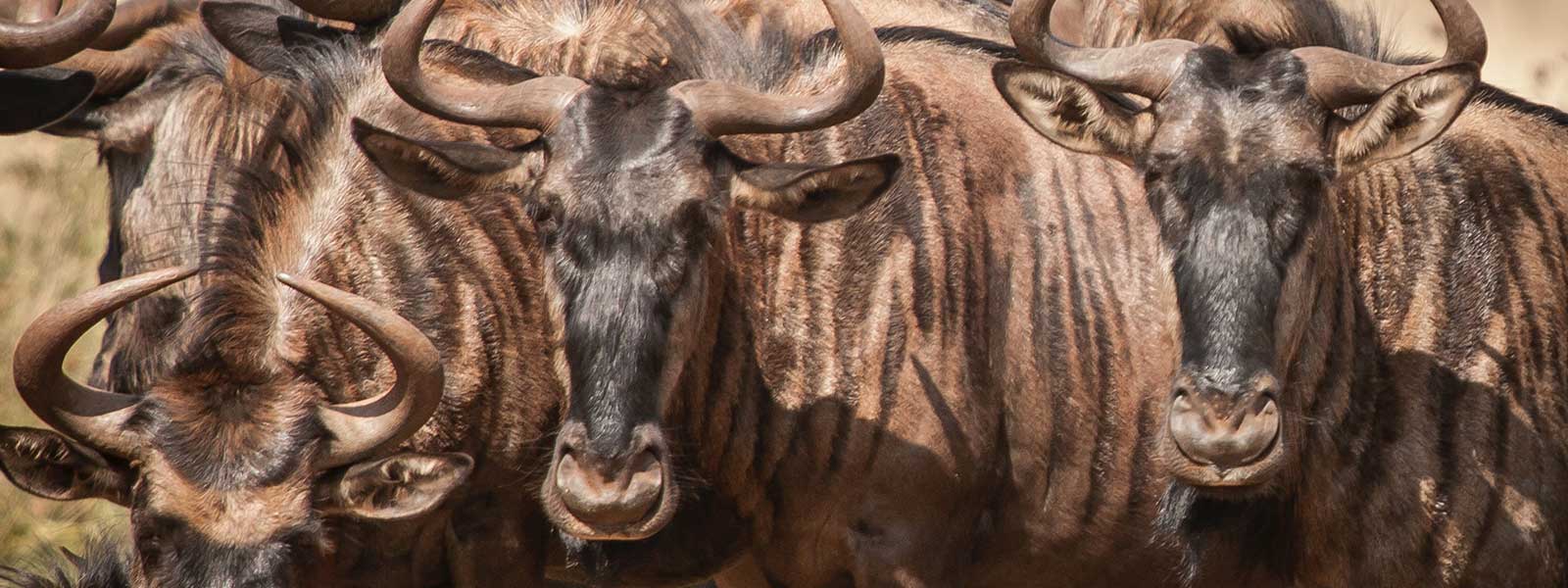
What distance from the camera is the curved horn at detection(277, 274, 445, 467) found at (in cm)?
535

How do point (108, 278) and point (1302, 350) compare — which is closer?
point (1302, 350)

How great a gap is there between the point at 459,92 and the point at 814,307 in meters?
1.16

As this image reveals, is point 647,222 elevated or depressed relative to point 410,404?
elevated

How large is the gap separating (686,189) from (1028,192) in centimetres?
134

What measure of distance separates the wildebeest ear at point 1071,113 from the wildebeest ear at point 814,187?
0.52 m

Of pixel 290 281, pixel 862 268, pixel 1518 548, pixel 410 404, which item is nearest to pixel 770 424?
pixel 862 268

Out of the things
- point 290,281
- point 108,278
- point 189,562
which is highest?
point 290,281

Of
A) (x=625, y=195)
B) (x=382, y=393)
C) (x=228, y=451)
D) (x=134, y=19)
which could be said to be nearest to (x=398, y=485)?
(x=382, y=393)

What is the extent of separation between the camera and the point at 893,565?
5.89 metres

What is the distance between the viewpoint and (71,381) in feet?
17.7

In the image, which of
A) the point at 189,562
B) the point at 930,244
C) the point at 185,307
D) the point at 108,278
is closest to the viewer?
the point at 189,562

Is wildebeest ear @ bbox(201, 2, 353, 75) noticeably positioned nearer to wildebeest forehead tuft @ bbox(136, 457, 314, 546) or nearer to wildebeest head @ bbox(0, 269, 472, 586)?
wildebeest head @ bbox(0, 269, 472, 586)

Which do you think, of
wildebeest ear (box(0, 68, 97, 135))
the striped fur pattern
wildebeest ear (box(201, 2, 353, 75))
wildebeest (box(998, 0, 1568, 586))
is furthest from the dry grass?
the striped fur pattern

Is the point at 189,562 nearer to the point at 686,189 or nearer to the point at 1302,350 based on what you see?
the point at 686,189
